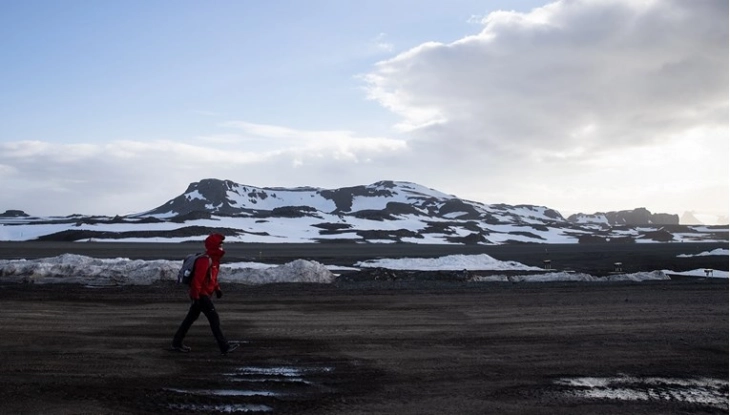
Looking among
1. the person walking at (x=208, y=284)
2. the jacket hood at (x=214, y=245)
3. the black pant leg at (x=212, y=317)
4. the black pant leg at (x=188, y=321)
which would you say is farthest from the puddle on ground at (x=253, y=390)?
the jacket hood at (x=214, y=245)

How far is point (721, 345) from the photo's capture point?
1130cm

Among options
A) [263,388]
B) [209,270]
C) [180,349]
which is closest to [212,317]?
[209,270]

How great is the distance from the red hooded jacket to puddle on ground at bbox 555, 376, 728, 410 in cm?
552

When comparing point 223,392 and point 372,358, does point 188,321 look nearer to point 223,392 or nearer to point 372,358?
point 223,392

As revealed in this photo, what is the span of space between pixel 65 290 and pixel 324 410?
16.9m

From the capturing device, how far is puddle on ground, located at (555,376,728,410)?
786 centimetres

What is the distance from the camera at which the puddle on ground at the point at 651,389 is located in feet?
25.8

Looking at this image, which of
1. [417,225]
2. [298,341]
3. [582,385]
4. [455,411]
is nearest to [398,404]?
[455,411]

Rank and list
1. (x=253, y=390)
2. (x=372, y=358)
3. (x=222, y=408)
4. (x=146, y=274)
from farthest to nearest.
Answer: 1. (x=146, y=274)
2. (x=372, y=358)
3. (x=253, y=390)
4. (x=222, y=408)

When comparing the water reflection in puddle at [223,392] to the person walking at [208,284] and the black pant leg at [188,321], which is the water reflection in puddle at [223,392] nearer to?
the person walking at [208,284]

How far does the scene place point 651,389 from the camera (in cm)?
828

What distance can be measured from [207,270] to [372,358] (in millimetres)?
3037

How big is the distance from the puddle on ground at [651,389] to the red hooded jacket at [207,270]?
5.52 m

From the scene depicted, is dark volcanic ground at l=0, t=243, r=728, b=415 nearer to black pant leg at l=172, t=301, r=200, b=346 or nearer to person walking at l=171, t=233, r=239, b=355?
black pant leg at l=172, t=301, r=200, b=346
